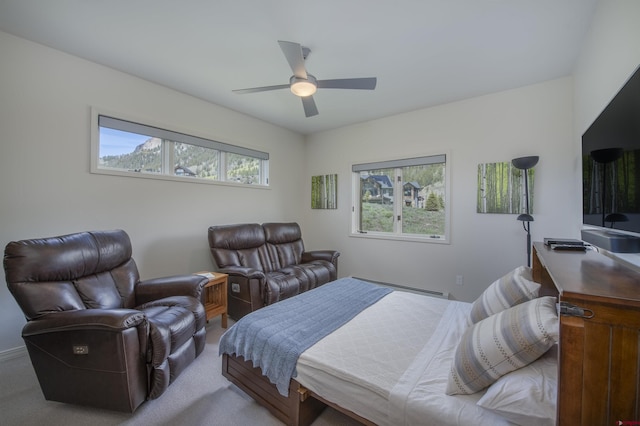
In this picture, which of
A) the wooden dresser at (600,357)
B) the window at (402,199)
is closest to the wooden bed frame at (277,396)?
the wooden dresser at (600,357)

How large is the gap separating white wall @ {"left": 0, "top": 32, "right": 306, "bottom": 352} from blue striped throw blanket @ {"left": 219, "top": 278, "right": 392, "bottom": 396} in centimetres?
190

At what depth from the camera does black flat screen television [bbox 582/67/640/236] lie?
1.03 meters

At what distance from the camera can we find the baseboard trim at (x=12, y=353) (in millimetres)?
2123

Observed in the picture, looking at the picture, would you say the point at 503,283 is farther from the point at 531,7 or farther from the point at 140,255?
the point at 140,255

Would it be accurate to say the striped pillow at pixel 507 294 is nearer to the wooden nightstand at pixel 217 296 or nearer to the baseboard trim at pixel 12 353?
the wooden nightstand at pixel 217 296

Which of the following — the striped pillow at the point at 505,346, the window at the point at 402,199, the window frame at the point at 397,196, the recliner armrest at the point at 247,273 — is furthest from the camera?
the window at the point at 402,199

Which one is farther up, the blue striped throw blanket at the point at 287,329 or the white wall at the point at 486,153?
the white wall at the point at 486,153

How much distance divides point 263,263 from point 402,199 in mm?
2323

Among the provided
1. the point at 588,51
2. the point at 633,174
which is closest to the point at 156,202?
the point at 633,174

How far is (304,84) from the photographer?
2150 mm

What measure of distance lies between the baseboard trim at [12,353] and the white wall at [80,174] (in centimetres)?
5

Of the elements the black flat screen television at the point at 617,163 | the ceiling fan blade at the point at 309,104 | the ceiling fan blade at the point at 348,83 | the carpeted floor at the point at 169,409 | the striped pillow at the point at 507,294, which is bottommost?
the carpeted floor at the point at 169,409

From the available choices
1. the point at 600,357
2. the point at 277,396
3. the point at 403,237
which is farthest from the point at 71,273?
the point at 403,237

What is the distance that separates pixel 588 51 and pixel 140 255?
4630 mm
